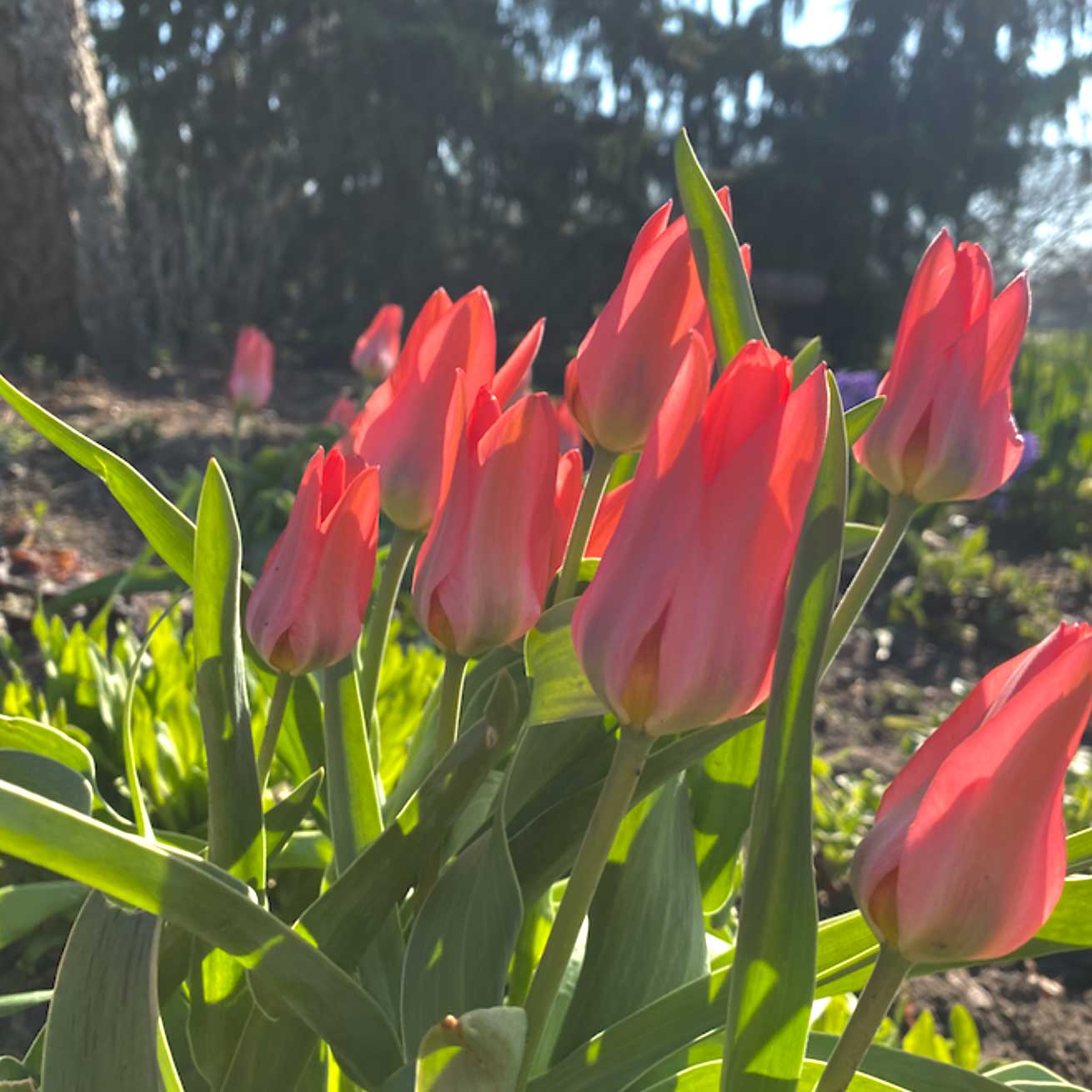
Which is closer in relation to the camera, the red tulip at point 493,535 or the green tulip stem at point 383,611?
the red tulip at point 493,535

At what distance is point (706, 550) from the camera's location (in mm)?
444

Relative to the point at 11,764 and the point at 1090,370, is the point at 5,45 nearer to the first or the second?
the point at 11,764

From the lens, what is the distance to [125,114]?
6.71 metres

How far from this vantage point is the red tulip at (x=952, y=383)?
0.63 m

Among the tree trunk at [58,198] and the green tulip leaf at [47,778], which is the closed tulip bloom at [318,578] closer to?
the green tulip leaf at [47,778]

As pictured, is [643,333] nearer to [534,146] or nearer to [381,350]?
[381,350]

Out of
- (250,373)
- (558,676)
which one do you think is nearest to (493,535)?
(558,676)

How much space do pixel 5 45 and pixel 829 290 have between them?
17.9 feet

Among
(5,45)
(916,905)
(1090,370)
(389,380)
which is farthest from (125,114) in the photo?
(916,905)

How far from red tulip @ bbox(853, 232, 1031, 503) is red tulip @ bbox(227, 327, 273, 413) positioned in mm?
2123

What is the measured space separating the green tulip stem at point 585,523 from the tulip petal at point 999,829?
0.31 meters

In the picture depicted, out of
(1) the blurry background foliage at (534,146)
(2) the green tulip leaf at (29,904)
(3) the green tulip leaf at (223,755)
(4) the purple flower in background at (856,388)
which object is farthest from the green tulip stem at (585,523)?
(1) the blurry background foliage at (534,146)

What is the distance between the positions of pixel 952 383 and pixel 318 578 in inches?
15.6

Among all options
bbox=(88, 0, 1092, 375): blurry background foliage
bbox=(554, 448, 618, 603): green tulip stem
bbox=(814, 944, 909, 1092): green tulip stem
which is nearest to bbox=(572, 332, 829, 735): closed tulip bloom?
bbox=(814, 944, 909, 1092): green tulip stem
